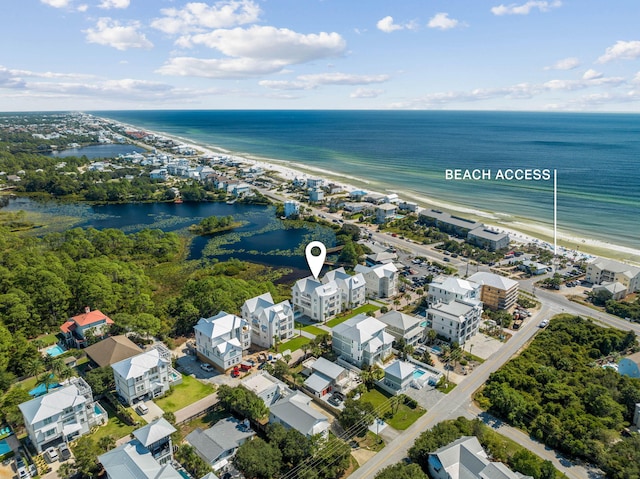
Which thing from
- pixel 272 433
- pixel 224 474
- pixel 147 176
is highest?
pixel 147 176

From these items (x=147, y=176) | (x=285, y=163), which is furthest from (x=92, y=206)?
(x=285, y=163)

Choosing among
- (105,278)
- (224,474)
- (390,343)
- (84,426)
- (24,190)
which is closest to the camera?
(224,474)

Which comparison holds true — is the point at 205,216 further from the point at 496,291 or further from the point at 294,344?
the point at 496,291

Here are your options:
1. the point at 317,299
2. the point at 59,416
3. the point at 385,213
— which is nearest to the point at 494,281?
the point at 317,299

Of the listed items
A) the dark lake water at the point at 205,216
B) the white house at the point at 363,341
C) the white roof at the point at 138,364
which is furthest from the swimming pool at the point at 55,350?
the dark lake water at the point at 205,216

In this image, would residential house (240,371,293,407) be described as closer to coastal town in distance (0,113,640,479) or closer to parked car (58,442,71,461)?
coastal town in distance (0,113,640,479)

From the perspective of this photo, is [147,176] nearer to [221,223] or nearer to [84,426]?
[221,223]
